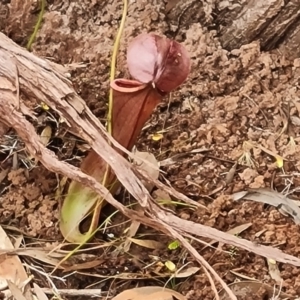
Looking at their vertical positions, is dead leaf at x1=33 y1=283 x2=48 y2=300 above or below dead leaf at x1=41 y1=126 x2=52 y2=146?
below

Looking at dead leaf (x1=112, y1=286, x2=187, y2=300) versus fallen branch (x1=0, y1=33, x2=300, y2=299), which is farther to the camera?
dead leaf (x1=112, y1=286, x2=187, y2=300)

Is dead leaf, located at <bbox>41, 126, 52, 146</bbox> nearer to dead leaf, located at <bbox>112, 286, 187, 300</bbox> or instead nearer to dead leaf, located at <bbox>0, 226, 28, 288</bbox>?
dead leaf, located at <bbox>0, 226, 28, 288</bbox>

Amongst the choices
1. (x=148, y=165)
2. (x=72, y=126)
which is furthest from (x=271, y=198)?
(x=72, y=126)

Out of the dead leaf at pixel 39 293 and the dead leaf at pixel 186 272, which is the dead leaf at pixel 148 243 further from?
the dead leaf at pixel 39 293

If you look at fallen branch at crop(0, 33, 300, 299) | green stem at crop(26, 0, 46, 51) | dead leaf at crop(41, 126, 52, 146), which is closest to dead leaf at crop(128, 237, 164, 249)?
fallen branch at crop(0, 33, 300, 299)

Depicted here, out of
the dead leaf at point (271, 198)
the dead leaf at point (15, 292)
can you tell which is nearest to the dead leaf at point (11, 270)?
the dead leaf at point (15, 292)

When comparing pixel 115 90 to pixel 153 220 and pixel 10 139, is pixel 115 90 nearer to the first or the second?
pixel 153 220
